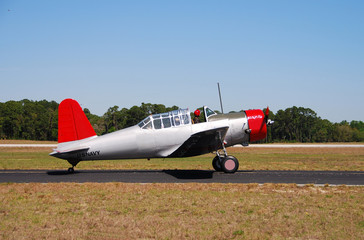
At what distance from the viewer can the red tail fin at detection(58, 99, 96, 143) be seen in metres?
14.6

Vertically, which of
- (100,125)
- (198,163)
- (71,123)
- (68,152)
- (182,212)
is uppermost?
(100,125)

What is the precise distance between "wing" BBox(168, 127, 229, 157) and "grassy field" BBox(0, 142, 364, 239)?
285cm

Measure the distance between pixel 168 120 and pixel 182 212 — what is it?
6996 millimetres

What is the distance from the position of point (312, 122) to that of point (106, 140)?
9760cm

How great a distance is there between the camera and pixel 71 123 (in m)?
14.6

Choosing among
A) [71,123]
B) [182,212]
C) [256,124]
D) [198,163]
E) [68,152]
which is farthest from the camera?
[198,163]

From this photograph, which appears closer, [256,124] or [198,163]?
[256,124]

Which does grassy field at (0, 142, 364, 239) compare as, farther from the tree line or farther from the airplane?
the tree line

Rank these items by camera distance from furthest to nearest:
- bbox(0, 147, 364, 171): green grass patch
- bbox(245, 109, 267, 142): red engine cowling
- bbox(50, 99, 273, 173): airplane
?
bbox(0, 147, 364, 171): green grass patch → bbox(245, 109, 267, 142): red engine cowling → bbox(50, 99, 273, 173): airplane

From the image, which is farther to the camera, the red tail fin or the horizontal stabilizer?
the red tail fin

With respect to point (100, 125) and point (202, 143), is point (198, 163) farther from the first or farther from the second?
point (100, 125)

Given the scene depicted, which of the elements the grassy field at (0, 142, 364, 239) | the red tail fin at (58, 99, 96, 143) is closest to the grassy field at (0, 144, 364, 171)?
the red tail fin at (58, 99, 96, 143)

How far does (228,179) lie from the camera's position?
42.4 feet

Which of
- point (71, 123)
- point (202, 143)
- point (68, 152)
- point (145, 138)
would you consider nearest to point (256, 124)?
point (202, 143)
